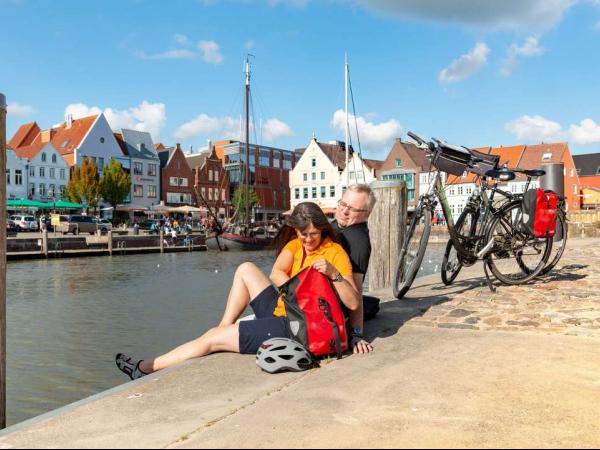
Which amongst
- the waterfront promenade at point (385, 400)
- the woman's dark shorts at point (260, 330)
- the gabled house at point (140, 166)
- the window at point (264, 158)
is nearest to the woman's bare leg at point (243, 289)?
the woman's dark shorts at point (260, 330)

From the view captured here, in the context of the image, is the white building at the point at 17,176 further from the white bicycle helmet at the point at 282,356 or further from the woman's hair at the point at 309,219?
the white bicycle helmet at the point at 282,356

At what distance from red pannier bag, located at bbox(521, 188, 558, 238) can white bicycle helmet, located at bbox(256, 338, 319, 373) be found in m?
3.94

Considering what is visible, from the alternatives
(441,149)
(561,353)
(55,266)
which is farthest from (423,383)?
(55,266)

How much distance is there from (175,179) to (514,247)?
76.2m

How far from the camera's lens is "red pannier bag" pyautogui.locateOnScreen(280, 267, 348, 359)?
151 inches

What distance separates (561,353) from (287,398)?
2.01 metres

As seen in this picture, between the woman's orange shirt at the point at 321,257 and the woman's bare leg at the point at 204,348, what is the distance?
1.10ft

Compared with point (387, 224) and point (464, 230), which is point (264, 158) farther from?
point (464, 230)

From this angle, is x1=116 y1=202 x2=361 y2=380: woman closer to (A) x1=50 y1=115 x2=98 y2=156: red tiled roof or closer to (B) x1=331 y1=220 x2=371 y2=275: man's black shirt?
(B) x1=331 y1=220 x2=371 y2=275: man's black shirt

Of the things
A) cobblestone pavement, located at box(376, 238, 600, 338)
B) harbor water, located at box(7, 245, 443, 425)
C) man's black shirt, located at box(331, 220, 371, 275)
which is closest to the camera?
man's black shirt, located at box(331, 220, 371, 275)

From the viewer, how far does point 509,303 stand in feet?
19.9

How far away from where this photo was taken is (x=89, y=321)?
40.2 ft

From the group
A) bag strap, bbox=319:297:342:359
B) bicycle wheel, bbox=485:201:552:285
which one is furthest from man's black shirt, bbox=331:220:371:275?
bicycle wheel, bbox=485:201:552:285

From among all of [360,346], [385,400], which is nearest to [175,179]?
[360,346]
